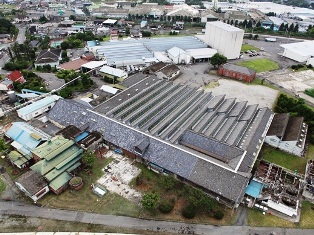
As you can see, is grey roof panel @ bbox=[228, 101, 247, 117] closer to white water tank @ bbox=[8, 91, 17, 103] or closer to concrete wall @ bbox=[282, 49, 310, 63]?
A: concrete wall @ bbox=[282, 49, 310, 63]

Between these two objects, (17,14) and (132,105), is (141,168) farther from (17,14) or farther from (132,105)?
(17,14)

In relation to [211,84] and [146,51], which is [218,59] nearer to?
[211,84]

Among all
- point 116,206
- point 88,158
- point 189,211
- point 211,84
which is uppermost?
point 88,158

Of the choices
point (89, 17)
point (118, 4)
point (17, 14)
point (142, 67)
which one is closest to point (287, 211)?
point (142, 67)

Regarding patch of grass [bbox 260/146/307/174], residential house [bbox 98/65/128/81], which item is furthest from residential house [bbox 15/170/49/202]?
residential house [bbox 98/65/128/81]

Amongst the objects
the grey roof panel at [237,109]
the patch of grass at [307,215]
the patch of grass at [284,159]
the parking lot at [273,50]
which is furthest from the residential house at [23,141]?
the parking lot at [273,50]

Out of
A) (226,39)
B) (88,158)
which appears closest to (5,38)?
(226,39)

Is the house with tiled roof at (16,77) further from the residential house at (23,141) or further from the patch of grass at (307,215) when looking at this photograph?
the patch of grass at (307,215)
